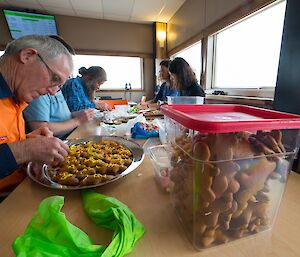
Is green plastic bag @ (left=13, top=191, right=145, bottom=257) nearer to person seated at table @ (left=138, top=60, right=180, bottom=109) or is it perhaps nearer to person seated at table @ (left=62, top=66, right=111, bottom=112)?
person seated at table @ (left=62, top=66, right=111, bottom=112)

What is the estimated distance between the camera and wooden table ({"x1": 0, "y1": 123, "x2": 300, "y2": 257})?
34 cm

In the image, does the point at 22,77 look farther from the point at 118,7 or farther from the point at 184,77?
the point at 118,7

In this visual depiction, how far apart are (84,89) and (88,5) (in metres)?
1.92

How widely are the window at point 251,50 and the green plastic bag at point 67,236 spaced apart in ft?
5.10

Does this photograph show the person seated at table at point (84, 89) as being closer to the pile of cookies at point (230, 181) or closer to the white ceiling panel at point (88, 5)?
the white ceiling panel at point (88, 5)

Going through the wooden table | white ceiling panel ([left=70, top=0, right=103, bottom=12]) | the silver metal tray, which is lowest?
the wooden table

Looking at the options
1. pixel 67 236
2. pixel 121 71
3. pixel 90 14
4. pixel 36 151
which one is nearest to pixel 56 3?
pixel 90 14

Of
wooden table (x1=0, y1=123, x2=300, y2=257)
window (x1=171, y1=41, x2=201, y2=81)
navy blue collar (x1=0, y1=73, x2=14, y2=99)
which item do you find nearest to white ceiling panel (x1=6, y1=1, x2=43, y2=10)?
window (x1=171, y1=41, x2=201, y2=81)

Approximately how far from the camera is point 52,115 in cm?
133

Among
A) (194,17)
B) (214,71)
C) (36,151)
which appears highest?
(194,17)

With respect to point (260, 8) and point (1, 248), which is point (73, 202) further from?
point (260, 8)

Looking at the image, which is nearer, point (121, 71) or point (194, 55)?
point (194, 55)

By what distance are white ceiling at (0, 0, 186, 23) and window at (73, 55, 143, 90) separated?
838 millimetres

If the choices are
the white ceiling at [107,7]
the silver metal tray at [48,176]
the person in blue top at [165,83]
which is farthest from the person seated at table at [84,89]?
the white ceiling at [107,7]
